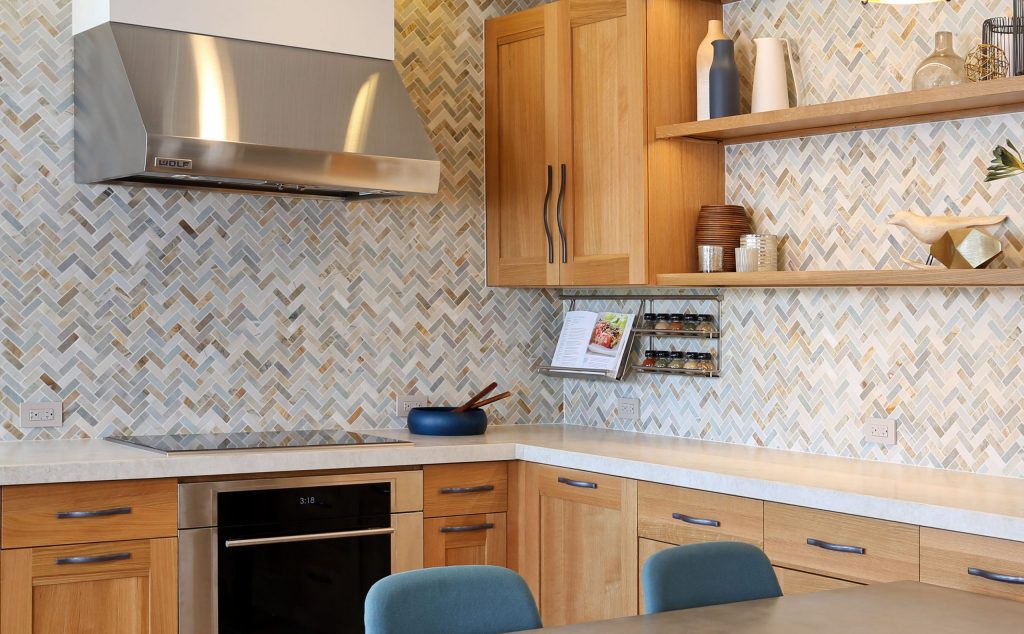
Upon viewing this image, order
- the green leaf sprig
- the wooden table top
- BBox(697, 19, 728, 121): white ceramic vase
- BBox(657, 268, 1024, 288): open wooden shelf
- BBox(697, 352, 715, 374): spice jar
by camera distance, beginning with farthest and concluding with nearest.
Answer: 1. BBox(697, 352, 715, 374): spice jar
2. BBox(697, 19, 728, 121): white ceramic vase
3. BBox(657, 268, 1024, 288): open wooden shelf
4. the green leaf sprig
5. the wooden table top

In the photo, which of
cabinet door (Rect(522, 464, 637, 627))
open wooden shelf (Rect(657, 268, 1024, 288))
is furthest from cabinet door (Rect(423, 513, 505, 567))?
open wooden shelf (Rect(657, 268, 1024, 288))

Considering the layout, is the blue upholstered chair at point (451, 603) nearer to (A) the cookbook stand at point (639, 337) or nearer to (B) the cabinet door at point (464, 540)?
(B) the cabinet door at point (464, 540)

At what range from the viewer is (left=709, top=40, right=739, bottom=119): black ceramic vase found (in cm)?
354

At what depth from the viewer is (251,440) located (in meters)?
3.62

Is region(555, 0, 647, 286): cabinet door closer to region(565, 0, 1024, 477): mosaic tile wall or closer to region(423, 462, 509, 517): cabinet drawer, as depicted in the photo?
region(565, 0, 1024, 477): mosaic tile wall

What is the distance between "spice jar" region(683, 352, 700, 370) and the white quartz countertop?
0.85ft

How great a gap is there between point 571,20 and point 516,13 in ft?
1.15

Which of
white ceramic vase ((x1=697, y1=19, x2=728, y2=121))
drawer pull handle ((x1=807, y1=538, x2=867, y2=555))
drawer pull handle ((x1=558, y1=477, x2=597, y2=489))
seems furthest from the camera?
white ceramic vase ((x1=697, y1=19, x2=728, y2=121))

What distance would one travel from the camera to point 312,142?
343cm

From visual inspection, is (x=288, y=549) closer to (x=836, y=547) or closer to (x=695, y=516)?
(x=695, y=516)

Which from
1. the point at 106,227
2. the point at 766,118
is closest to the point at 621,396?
the point at 766,118

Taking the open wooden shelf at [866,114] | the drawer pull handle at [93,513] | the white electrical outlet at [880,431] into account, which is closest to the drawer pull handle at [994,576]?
the white electrical outlet at [880,431]

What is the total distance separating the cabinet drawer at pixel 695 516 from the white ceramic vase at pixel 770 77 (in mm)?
1225

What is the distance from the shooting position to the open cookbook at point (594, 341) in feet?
13.6
